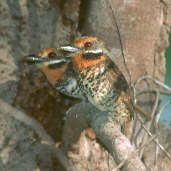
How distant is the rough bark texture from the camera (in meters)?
1.49

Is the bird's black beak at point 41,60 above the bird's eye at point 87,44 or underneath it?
underneath

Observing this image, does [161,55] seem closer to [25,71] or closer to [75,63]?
[75,63]

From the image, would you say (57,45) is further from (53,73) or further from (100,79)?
(100,79)

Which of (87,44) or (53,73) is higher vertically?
(87,44)

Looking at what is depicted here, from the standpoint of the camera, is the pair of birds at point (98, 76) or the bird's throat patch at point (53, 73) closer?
the pair of birds at point (98, 76)

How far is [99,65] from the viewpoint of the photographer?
5.23 feet

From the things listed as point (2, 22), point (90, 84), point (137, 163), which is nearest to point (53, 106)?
point (90, 84)

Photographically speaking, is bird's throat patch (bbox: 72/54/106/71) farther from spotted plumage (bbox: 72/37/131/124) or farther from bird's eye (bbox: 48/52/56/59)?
bird's eye (bbox: 48/52/56/59)

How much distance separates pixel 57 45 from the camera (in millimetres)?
1700

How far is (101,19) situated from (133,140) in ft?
2.48

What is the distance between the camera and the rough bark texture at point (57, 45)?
1486 millimetres

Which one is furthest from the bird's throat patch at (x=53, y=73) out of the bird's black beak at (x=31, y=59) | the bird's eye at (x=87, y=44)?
the bird's eye at (x=87, y=44)

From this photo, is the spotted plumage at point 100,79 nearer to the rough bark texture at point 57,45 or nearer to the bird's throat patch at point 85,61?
the bird's throat patch at point 85,61

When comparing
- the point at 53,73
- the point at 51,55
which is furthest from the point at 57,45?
the point at 53,73
